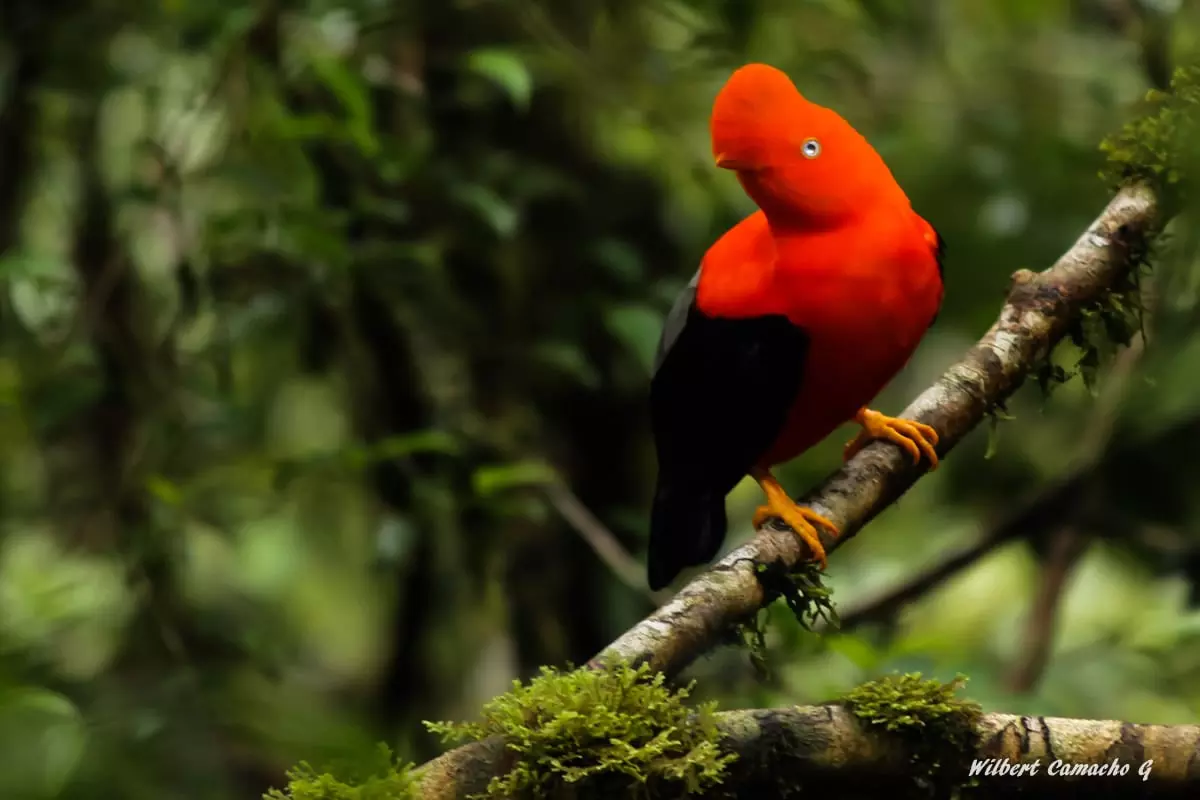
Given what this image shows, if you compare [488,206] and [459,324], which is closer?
[488,206]

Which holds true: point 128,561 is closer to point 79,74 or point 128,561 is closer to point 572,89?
point 79,74

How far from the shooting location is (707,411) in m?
1.53

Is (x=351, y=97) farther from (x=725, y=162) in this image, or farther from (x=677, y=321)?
(x=725, y=162)

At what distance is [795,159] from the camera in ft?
4.50

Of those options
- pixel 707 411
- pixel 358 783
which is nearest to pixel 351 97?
pixel 707 411

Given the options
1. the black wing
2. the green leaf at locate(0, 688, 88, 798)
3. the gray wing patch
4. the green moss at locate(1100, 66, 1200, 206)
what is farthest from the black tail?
the green leaf at locate(0, 688, 88, 798)

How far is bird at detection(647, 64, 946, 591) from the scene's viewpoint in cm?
135

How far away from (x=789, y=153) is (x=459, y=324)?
120 cm

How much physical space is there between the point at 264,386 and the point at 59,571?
1.89 ft

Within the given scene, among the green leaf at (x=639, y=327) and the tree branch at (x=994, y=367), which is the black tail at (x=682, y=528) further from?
the green leaf at (x=639, y=327)

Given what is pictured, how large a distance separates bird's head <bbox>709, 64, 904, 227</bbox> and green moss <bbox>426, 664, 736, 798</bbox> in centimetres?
59

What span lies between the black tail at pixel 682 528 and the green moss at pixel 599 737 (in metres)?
0.58

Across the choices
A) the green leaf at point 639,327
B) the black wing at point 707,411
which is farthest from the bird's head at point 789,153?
the green leaf at point 639,327

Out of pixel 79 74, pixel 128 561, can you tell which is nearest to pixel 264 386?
pixel 128 561
